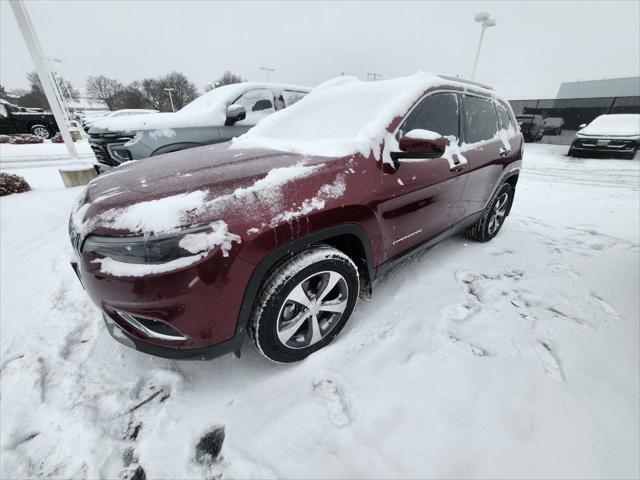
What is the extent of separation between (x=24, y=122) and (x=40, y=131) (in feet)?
2.14

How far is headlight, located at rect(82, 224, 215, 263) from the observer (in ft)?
4.04

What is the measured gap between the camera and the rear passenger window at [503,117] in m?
3.11

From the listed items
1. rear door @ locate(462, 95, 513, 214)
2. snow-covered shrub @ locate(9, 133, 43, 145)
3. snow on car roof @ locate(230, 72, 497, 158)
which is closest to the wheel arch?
snow on car roof @ locate(230, 72, 497, 158)

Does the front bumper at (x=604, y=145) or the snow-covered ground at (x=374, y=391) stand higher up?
the front bumper at (x=604, y=145)

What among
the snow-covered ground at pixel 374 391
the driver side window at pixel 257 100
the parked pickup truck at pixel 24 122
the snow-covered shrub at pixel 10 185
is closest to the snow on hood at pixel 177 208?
the snow-covered ground at pixel 374 391

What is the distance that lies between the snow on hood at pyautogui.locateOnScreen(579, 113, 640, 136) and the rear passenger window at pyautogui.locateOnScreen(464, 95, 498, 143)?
421 inches

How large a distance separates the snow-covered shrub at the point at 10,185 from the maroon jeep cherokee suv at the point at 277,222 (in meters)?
4.59

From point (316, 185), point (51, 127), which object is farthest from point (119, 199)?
point (51, 127)

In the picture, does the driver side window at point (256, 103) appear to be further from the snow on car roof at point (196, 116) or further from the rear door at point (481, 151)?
the rear door at point (481, 151)

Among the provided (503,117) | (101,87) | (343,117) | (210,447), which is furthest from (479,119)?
(101,87)

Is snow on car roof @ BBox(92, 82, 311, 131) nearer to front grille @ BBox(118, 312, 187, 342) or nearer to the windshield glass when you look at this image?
the windshield glass

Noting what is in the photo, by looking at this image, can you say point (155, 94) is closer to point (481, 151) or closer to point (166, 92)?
point (166, 92)

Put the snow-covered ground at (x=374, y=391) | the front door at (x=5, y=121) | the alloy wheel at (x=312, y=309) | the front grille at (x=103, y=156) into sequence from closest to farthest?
the snow-covered ground at (x=374, y=391)
the alloy wheel at (x=312, y=309)
the front grille at (x=103, y=156)
the front door at (x=5, y=121)

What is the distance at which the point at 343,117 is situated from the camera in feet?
7.38
